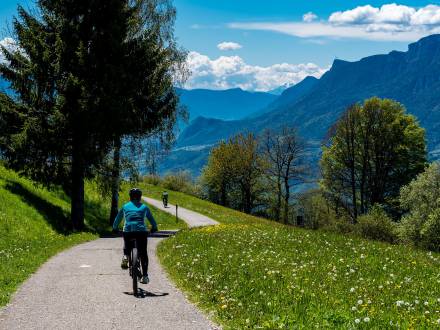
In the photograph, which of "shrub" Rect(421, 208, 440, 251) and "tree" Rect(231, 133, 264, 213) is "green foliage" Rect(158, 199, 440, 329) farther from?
"tree" Rect(231, 133, 264, 213)

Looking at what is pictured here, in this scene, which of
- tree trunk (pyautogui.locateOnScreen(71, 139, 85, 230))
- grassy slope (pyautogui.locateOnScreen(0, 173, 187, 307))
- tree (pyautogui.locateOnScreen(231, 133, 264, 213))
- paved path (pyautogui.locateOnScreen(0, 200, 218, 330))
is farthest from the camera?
tree (pyautogui.locateOnScreen(231, 133, 264, 213))

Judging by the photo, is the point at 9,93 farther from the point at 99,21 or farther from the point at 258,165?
the point at 258,165

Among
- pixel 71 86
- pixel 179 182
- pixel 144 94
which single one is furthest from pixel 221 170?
pixel 71 86

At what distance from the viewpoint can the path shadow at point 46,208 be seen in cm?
2980

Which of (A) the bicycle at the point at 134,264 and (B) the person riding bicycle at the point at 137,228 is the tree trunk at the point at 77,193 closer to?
(B) the person riding bicycle at the point at 137,228

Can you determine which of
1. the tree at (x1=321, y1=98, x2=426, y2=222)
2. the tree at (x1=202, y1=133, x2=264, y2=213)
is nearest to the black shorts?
the tree at (x1=321, y1=98, x2=426, y2=222)

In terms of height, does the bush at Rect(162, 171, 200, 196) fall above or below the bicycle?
below

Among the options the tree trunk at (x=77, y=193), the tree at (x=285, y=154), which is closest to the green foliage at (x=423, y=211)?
the tree at (x=285, y=154)

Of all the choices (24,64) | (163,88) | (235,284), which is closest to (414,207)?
(163,88)

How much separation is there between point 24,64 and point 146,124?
8.34m

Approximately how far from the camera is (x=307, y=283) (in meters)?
12.0

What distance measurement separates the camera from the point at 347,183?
204ft

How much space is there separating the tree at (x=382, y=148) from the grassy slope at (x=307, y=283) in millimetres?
39129

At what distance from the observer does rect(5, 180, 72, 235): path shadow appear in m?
29.8
